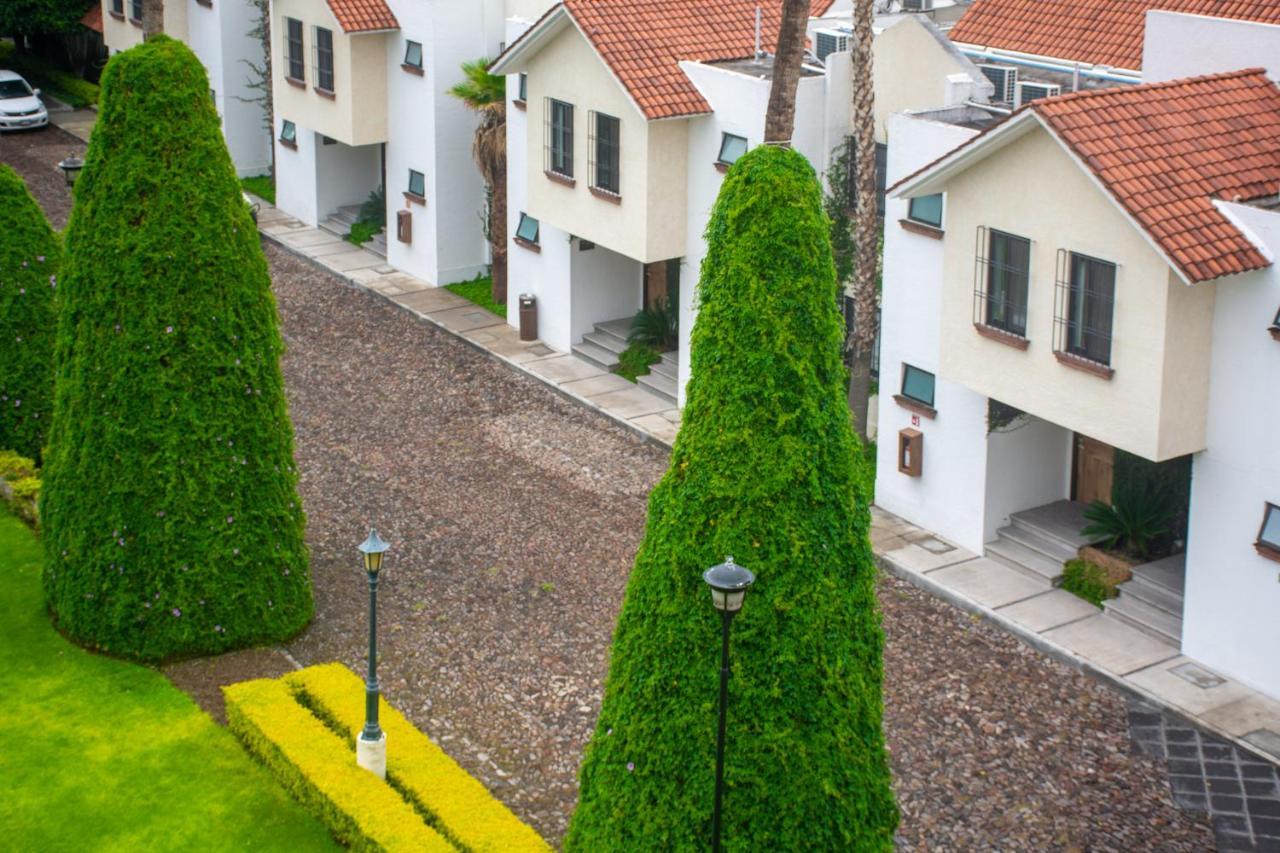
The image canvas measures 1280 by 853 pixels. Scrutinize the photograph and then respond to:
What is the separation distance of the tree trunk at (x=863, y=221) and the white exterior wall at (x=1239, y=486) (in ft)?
20.7

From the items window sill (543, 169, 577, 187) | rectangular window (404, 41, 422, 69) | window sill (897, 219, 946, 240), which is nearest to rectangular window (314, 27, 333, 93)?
rectangular window (404, 41, 422, 69)

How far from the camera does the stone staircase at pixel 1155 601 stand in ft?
77.6

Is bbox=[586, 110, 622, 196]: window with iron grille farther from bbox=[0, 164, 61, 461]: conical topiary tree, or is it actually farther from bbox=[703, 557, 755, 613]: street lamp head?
bbox=[703, 557, 755, 613]: street lamp head

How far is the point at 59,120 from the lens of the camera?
51500 mm

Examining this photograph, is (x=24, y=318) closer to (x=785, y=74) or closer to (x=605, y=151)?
(x=605, y=151)

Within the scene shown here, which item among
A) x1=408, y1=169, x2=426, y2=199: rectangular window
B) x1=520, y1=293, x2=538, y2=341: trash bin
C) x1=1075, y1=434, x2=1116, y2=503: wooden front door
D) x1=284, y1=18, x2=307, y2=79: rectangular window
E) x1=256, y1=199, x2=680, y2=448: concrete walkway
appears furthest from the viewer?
x1=284, y1=18, x2=307, y2=79: rectangular window

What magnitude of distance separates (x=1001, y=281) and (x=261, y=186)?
27.2 m

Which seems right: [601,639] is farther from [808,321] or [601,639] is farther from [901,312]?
[808,321]

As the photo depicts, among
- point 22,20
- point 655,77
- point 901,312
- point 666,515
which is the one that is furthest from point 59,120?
point 666,515

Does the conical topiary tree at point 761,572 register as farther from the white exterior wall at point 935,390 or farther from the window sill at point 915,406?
the window sill at point 915,406

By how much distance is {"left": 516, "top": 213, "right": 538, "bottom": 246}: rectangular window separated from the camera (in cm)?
3500

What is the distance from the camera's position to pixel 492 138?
3578 cm

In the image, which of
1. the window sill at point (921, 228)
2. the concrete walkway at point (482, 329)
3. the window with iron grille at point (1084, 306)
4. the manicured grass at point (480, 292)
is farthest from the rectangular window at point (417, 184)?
the window with iron grille at point (1084, 306)

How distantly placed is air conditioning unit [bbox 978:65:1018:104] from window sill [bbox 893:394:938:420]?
6.00 meters
